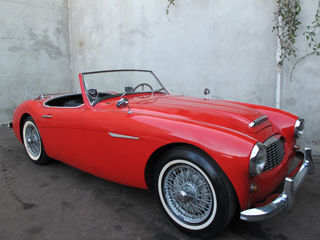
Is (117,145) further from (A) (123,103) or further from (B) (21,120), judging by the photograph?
(B) (21,120)

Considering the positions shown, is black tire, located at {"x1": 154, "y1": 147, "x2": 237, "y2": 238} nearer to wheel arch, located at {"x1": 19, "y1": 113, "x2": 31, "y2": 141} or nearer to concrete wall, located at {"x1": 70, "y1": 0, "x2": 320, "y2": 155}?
wheel arch, located at {"x1": 19, "y1": 113, "x2": 31, "y2": 141}

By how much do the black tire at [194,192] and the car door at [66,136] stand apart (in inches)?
38.2

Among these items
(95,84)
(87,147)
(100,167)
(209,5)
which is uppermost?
(209,5)

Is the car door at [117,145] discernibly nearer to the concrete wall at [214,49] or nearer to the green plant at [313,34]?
the concrete wall at [214,49]

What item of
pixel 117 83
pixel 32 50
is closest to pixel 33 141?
pixel 117 83

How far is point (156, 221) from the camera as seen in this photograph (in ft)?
7.18

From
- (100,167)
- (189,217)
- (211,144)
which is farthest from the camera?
(100,167)

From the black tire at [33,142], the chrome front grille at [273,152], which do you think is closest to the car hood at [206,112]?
the chrome front grille at [273,152]

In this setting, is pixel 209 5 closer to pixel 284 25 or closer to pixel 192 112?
pixel 284 25

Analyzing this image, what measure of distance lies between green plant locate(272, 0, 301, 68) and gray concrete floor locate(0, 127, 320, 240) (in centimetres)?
177

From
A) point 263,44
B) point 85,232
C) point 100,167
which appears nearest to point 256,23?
point 263,44

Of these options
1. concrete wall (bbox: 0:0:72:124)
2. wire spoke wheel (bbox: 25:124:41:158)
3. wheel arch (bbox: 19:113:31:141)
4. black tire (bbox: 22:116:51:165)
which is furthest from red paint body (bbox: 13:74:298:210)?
concrete wall (bbox: 0:0:72:124)

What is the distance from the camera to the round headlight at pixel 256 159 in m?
1.64

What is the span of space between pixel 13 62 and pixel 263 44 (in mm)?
5856
